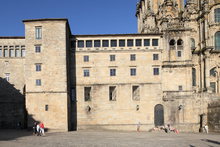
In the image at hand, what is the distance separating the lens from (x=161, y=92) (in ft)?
161

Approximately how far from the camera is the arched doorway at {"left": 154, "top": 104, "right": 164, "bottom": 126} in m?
48.3

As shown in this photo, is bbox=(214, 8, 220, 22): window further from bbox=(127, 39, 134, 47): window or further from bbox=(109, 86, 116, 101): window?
bbox=(109, 86, 116, 101): window

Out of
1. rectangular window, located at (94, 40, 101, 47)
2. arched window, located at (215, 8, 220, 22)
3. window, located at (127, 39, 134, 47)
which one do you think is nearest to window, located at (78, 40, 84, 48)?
rectangular window, located at (94, 40, 101, 47)

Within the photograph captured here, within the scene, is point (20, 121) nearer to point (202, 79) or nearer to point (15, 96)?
point (15, 96)

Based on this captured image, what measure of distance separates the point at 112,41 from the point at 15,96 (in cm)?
2123

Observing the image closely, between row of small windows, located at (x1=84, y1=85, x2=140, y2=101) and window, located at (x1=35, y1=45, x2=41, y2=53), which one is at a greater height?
window, located at (x1=35, y1=45, x2=41, y2=53)

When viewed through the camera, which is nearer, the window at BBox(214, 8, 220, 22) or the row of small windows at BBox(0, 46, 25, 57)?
the row of small windows at BBox(0, 46, 25, 57)

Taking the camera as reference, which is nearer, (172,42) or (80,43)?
(80,43)

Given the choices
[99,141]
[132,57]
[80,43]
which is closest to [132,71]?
[132,57]

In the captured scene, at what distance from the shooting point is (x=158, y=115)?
4850 cm

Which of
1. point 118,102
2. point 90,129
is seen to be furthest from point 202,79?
point 90,129

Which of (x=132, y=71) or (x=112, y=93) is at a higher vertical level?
(x=132, y=71)

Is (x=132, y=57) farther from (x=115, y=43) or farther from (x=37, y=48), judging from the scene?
(x=37, y=48)

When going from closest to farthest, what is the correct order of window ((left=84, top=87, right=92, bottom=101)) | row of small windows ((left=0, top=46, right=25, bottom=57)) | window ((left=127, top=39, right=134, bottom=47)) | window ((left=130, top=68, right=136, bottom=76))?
window ((left=84, top=87, right=92, bottom=101)), window ((left=130, top=68, right=136, bottom=76)), window ((left=127, top=39, right=134, bottom=47)), row of small windows ((left=0, top=46, right=25, bottom=57))
